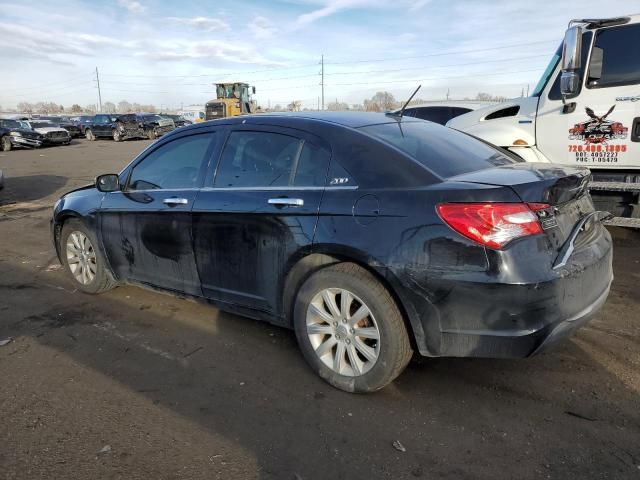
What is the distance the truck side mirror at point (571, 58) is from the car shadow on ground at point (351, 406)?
2897 mm

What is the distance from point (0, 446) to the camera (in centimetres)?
262

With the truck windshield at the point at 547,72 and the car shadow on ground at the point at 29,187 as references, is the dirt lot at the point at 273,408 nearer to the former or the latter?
the truck windshield at the point at 547,72

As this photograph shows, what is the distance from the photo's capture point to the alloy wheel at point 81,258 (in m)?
4.82

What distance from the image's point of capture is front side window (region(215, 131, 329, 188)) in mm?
3181

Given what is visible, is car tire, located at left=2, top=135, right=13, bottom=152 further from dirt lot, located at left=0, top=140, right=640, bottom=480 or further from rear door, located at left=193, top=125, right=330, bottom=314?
rear door, located at left=193, top=125, right=330, bottom=314

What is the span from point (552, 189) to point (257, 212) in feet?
5.83

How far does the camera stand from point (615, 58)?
5445 millimetres

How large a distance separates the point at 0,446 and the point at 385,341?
6.97 ft

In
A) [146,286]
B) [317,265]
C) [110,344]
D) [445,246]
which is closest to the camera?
[445,246]

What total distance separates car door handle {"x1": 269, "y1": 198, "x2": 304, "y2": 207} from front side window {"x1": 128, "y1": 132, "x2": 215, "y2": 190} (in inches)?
33.6

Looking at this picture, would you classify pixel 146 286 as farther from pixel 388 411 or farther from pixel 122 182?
pixel 388 411

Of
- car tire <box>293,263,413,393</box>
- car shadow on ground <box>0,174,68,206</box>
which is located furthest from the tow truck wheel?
car tire <box>293,263,413,393</box>

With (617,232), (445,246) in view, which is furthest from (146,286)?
(617,232)

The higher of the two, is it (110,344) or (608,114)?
(608,114)
